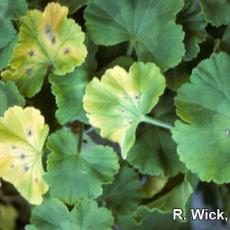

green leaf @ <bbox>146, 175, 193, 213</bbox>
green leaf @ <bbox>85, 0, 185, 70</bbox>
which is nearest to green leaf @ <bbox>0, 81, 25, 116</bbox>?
green leaf @ <bbox>85, 0, 185, 70</bbox>

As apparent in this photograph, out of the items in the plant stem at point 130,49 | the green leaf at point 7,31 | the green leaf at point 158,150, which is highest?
the green leaf at point 7,31

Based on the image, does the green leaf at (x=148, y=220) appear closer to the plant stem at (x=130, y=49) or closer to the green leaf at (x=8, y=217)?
the plant stem at (x=130, y=49)

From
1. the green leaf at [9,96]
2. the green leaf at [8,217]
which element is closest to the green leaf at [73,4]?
the green leaf at [9,96]

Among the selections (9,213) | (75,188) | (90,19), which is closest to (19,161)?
(75,188)

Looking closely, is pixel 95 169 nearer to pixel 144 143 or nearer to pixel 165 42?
pixel 144 143

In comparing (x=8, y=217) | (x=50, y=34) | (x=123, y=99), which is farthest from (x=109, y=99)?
(x=8, y=217)

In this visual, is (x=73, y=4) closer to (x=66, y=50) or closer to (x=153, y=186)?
(x=66, y=50)
